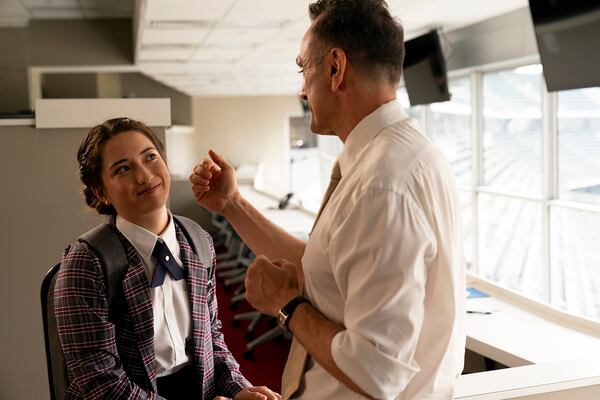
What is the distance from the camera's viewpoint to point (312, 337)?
1.25m

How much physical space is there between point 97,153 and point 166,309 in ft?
1.47

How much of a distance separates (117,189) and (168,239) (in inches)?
7.4

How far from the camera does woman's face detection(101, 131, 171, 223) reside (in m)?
1.75

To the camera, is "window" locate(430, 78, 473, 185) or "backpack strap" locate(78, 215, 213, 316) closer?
"backpack strap" locate(78, 215, 213, 316)

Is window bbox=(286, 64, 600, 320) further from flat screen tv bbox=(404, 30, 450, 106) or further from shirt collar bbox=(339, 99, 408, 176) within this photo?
shirt collar bbox=(339, 99, 408, 176)

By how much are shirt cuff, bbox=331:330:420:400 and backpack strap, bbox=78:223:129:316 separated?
2.33 ft

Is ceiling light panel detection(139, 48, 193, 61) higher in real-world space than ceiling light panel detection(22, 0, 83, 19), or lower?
lower

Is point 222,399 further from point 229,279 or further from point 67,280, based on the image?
point 229,279

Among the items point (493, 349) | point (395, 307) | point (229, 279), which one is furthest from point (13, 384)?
point (229, 279)

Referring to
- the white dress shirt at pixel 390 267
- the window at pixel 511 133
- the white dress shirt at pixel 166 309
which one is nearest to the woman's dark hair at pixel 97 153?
the white dress shirt at pixel 166 309

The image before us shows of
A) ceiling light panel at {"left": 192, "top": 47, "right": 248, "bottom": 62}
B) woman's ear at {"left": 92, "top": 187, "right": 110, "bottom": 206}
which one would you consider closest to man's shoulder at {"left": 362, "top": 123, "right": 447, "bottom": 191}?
woman's ear at {"left": 92, "top": 187, "right": 110, "bottom": 206}

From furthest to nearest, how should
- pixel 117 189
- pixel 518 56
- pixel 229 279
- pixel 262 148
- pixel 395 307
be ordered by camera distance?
pixel 262 148, pixel 229 279, pixel 518 56, pixel 117 189, pixel 395 307

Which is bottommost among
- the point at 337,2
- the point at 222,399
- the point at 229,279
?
the point at 229,279

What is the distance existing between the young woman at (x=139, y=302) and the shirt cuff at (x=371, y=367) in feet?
2.25
